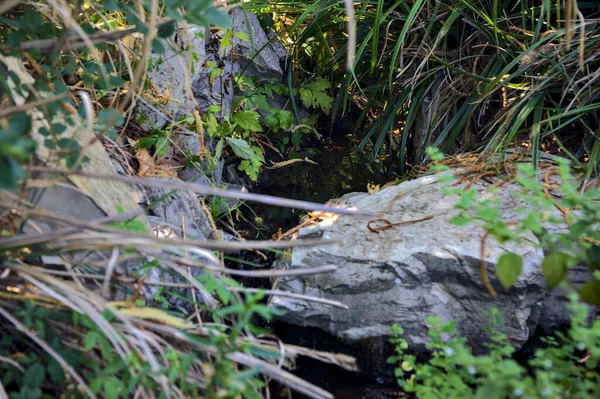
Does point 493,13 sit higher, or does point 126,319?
point 493,13

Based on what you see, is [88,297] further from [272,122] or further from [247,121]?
[272,122]

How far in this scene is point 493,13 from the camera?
2957mm

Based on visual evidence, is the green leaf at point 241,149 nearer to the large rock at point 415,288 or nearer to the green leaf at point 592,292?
the large rock at point 415,288

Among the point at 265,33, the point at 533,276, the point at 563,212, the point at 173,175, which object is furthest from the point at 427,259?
the point at 265,33

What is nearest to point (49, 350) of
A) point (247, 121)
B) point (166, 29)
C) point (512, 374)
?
point (166, 29)

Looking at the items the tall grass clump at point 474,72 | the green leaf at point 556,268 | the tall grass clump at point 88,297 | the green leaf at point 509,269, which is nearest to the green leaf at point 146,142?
the tall grass clump at point 474,72

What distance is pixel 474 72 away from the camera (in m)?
3.20

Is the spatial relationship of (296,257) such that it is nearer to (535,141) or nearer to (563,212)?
(563,212)

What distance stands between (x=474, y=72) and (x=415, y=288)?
1479 millimetres

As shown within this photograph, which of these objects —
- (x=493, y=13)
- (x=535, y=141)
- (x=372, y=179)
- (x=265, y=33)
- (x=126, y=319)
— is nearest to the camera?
(x=126, y=319)

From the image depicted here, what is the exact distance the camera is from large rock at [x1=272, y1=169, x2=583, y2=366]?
210 cm

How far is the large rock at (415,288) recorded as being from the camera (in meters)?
2.10

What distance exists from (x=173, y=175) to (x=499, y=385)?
1.71 m

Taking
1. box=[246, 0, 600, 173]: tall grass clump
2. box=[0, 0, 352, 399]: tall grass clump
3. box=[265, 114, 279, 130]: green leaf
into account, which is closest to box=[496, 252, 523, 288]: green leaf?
box=[0, 0, 352, 399]: tall grass clump
